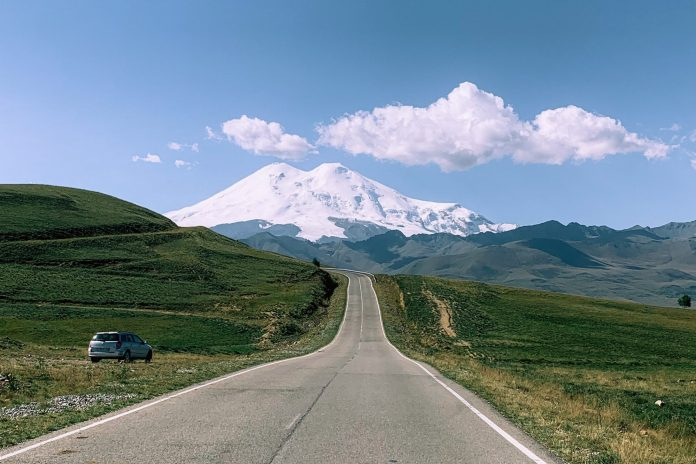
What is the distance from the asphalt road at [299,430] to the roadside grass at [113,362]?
1504 millimetres

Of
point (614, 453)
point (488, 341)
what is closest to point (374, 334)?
point (488, 341)

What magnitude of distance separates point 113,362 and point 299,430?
72.2ft

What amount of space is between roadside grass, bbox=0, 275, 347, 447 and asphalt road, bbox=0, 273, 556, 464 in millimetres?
1504

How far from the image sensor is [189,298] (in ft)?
261

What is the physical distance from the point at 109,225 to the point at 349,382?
4883 inches

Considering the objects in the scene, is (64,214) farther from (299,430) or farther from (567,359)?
(299,430)

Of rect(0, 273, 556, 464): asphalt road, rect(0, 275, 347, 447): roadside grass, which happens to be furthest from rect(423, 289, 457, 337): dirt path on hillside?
rect(0, 273, 556, 464): asphalt road

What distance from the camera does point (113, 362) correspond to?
3003 cm

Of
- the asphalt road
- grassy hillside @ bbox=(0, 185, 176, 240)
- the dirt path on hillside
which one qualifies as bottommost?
the dirt path on hillside

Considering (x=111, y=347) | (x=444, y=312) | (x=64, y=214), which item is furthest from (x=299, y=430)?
(x=64, y=214)

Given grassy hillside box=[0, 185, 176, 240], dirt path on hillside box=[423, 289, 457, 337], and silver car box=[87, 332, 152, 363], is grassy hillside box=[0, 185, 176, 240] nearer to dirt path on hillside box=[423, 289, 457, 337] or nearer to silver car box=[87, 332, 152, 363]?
dirt path on hillside box=[423, 289, 457, 337]

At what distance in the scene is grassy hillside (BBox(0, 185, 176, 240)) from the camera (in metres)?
115

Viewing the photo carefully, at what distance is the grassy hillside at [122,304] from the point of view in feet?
63.6

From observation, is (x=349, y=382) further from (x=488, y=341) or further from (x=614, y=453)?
(x=488, y=341)
